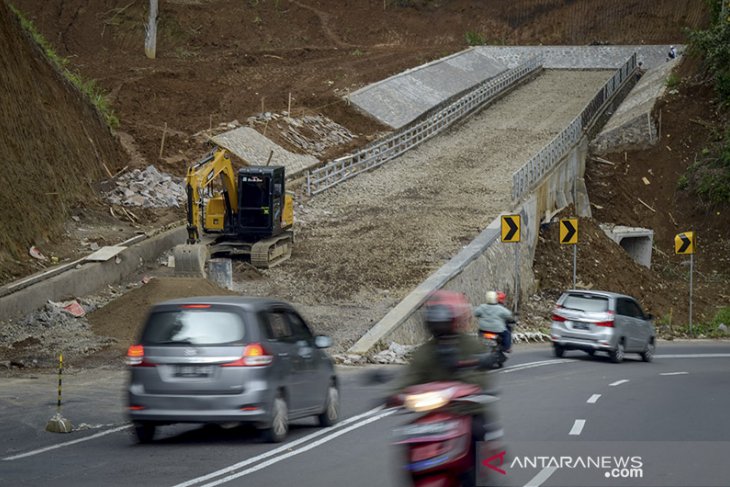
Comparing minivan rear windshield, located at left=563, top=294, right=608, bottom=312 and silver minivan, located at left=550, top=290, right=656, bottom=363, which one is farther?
minivan rear windshield, located at left=563, top=294, right=608, bottom=312

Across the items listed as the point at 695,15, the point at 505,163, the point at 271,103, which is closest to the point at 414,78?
the point at 271,103

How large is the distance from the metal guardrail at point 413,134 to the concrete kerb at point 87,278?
10837 mm

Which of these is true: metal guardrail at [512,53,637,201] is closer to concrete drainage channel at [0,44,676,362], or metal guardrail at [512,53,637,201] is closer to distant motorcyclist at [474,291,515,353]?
concrete drainage channel at [0,44,676,362]

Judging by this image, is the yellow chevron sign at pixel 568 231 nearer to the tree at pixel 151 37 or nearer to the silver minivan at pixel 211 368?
the silver minivan at pixel 211 368

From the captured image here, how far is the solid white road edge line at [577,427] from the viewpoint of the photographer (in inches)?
623

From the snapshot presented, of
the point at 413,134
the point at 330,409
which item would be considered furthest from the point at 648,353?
the point at 413,134

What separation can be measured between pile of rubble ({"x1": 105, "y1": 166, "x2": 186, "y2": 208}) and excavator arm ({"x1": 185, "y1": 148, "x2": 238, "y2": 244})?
11.3 ft

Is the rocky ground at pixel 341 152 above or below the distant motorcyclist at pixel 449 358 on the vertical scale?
above

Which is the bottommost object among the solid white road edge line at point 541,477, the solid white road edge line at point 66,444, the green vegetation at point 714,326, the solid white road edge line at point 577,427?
the solid white road edge line at point 66,444

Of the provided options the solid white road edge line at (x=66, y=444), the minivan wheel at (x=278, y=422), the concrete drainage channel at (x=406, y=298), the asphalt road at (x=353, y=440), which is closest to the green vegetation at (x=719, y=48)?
the concrete drainage channel at (x=406, y=298)

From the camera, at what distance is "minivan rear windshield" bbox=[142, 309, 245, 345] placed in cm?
1440

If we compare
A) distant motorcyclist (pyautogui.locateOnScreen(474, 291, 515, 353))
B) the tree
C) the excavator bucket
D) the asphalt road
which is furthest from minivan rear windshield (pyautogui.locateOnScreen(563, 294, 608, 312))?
the tree

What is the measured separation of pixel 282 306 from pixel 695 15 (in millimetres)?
74258

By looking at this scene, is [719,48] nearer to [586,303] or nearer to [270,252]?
[270,252]
